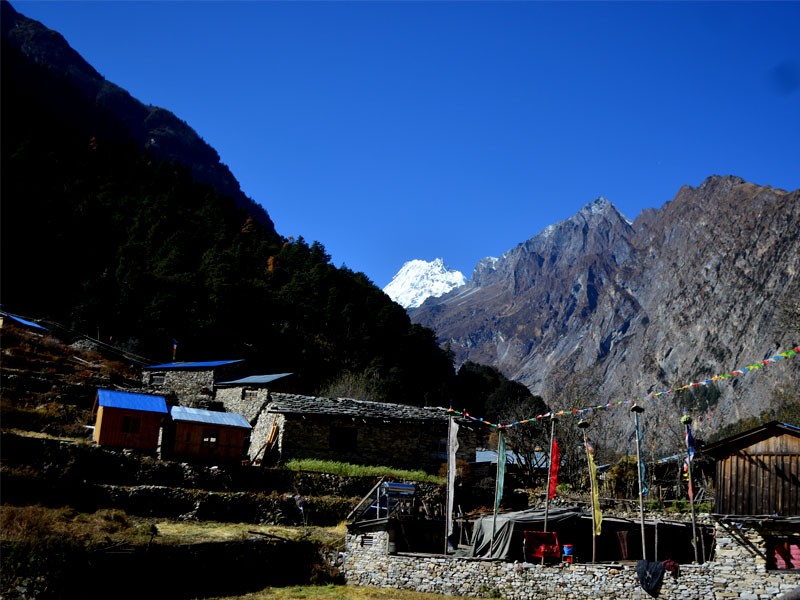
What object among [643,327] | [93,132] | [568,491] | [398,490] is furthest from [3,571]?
[643,327]

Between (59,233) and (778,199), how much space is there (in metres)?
147

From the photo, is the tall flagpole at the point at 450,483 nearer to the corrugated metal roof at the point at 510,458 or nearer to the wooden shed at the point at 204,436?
the wooden shed at the point at 204,436

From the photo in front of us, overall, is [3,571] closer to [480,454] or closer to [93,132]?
[480,454]

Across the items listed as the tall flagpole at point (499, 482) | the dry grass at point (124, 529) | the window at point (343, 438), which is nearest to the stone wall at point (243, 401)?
the window at point (343, 438)

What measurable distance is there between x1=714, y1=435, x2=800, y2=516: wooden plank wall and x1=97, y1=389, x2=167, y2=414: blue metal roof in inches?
906

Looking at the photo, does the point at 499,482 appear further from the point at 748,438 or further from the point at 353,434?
the point at 353,434

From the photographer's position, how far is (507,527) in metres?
23.6

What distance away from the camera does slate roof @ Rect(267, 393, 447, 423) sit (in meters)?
33.3

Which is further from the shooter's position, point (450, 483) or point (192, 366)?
point (192, 366)

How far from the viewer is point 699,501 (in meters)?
33.2

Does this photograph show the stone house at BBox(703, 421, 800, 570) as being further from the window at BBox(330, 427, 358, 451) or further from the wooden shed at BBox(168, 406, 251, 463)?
the wooden shed at BBox(168, 406, 251, 463)

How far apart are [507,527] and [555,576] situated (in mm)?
2881

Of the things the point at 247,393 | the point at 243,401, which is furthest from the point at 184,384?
the point at 247,393

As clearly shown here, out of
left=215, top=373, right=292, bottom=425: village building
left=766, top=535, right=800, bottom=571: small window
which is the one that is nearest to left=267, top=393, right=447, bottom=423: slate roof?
left=215, top=373, right=292, bottom=425: village building
